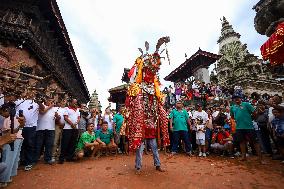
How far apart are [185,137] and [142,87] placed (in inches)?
139

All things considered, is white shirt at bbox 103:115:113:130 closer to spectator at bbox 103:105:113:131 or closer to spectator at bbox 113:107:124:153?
spectator at bbox 103:105:113:131

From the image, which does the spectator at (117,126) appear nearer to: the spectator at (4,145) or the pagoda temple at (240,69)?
the spectator at (4,145)

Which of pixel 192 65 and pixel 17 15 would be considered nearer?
pixel 17 15

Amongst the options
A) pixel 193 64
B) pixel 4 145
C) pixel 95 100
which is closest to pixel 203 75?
pixel 193 64

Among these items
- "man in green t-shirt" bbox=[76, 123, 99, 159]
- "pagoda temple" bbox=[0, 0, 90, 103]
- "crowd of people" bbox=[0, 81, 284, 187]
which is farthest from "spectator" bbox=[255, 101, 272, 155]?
"pagoda temple" bbox=[0, 0, 90, 103]

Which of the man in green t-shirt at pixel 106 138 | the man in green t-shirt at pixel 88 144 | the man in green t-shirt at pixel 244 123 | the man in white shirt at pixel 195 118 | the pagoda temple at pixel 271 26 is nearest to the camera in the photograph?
the pagoda temple at pixel 271 26

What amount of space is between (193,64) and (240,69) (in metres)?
18.3

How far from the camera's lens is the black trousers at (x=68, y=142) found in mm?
7027

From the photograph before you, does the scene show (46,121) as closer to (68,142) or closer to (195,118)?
(68,142)

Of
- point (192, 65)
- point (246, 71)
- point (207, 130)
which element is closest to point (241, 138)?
point (207, 130)

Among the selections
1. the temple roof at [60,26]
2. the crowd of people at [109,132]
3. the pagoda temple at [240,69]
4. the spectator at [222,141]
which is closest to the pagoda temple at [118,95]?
the temple roof at [60,26]

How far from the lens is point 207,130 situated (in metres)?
8.68

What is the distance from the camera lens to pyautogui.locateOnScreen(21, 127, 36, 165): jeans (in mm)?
6174

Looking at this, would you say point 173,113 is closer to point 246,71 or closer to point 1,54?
point 1,54
